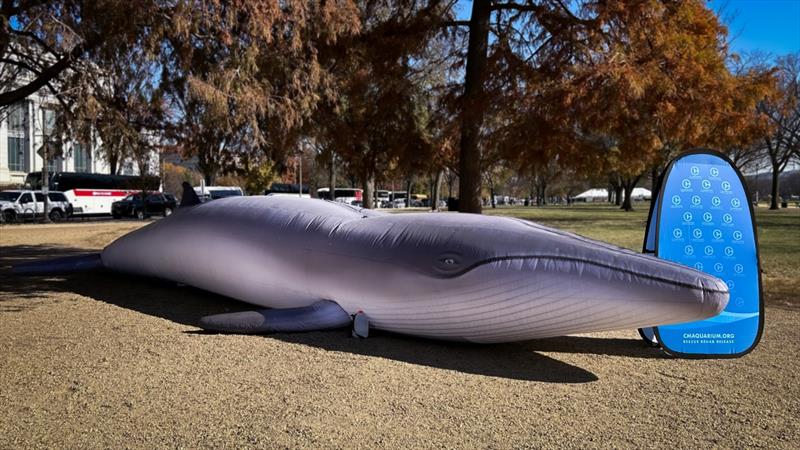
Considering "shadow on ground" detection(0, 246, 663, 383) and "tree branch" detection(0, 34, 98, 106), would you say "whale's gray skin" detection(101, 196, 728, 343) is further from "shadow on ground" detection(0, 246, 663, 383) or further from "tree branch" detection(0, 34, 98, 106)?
"tree branch" detection(0, 34, 98, 106)

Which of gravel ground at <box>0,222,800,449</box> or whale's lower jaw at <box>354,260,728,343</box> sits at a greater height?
whale's lower jaw at <box>354,260,728,343</box>

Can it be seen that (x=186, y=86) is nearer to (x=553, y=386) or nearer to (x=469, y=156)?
(x=469, y=156)

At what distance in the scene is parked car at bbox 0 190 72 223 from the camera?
3172 centimetres

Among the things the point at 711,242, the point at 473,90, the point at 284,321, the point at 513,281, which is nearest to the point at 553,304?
the point at 513,281

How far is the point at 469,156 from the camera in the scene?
11.2 m

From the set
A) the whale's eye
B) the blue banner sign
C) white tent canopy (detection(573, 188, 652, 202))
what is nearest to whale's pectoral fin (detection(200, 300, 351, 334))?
the whale's eye

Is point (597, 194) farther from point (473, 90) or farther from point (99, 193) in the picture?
point (473, 90)

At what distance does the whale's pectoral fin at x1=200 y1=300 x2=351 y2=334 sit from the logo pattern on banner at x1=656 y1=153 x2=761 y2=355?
307 cm

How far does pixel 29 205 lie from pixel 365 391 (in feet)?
114

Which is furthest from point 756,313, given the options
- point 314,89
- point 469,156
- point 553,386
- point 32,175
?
point 32,175

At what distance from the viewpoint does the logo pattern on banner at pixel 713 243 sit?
5.66 metres

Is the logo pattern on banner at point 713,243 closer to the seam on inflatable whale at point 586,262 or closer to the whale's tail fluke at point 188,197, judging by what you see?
the seam on inflatable whale at point 586,262

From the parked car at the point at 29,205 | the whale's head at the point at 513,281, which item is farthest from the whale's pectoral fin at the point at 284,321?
the parked car at the point at 29,205

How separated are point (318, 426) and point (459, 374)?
152cm
